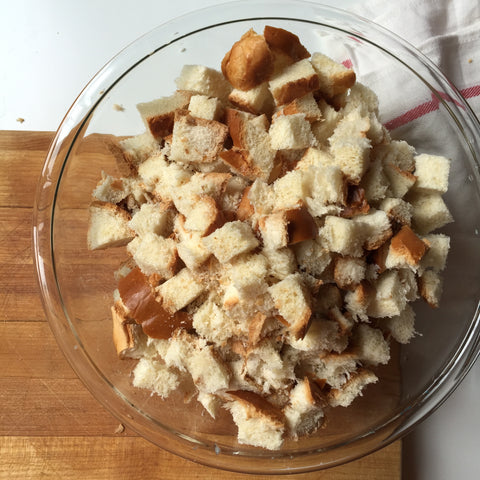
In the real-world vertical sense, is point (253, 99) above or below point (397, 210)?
above

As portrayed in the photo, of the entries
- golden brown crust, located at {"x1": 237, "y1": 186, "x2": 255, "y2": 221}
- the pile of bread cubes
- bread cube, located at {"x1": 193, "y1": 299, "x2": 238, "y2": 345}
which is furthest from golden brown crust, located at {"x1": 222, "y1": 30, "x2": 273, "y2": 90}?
bread cube, located at {"x1": 193, "y1": 299, "x2": 238, "y2": 345}

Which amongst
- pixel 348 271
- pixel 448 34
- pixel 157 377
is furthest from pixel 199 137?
pixel 448 34

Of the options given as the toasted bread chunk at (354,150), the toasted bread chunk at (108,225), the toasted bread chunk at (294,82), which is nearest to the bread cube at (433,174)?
the toasted bread chunk at (354,150)

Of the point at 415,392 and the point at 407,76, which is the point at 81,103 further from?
the point at 415,392

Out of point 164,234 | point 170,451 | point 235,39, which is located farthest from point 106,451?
point 235,39

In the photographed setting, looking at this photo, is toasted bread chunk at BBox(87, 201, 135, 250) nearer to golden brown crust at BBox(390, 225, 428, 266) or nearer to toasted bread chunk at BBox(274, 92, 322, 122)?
toasted bread chunk at BBox(274, 92, 322, 122)

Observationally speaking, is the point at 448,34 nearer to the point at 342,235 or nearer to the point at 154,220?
the point at 342,235
